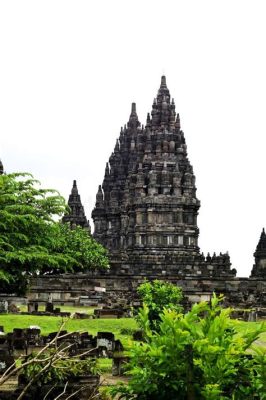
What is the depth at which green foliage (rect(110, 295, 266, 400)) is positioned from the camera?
30.2ft

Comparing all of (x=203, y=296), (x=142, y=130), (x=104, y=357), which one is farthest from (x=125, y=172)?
(x=104, y=357)

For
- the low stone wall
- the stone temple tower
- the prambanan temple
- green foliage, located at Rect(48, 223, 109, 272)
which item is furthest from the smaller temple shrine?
the low stone wall

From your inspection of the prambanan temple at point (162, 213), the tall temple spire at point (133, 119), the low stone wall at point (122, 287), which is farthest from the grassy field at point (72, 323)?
the tall temple spire at point (133, 119)

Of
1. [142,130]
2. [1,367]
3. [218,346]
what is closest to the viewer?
[218,346]

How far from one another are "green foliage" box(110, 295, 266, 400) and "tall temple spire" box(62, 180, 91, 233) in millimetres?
85107

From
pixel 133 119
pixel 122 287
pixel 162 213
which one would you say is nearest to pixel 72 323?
pixel 122 287

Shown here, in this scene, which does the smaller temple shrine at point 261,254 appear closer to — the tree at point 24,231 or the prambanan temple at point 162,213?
the prambanan temple at point 162,213

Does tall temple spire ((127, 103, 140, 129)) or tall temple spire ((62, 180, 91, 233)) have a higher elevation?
tall temple spire ((127, 103, 140, 129))

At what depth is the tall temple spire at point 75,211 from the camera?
9519 cm

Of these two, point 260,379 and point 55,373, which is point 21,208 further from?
point 260,379

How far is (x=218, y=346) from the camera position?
9234 mm

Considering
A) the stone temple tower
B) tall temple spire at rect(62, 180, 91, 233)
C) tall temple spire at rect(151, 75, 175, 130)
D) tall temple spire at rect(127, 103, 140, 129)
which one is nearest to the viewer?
the stone temple tower

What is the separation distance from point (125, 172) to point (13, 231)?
53.8 metres

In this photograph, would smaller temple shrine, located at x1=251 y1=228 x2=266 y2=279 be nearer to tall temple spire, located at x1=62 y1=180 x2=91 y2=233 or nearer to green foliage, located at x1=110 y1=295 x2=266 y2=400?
tall temple spire, located at x1=62 y1=180 x2=91 y2=233
